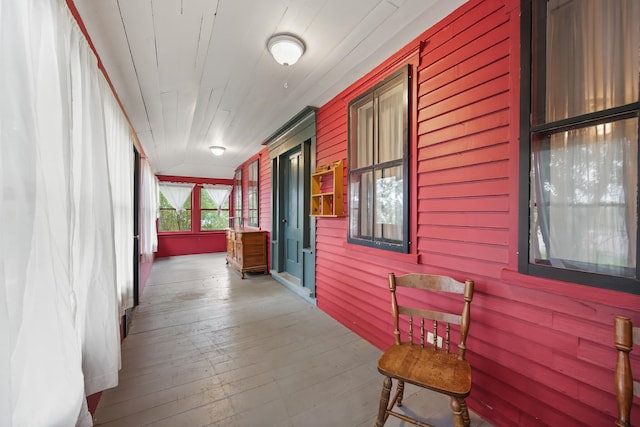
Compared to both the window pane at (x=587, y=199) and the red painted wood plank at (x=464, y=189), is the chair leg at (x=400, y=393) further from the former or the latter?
the red painted wood plank at (x=464, y=189)

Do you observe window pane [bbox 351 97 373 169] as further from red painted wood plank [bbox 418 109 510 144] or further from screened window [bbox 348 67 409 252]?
red painted wood plank [bbox 418 109 510 144]

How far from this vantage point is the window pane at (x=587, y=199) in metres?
1.11

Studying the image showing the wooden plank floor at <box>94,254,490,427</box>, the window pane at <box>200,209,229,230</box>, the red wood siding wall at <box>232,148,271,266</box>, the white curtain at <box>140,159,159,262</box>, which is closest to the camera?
the wooden plank floor at <box>94,254,490,427</box>

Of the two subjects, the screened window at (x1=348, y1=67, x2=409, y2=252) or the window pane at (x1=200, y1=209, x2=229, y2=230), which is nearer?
the screened window at (x1=348, y1=67, x2=409, y2=252)

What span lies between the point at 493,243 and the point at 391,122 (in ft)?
4.25

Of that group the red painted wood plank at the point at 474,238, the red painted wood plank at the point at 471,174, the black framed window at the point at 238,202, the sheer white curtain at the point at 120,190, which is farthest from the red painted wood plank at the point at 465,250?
the black framed window at the point at 238,202

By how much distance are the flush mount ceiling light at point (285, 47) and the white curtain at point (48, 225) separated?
1154mm

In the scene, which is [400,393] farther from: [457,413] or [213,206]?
[213,206]

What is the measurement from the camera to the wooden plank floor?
1593 mm

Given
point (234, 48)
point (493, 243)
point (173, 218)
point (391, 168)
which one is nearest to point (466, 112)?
point (391, 168)

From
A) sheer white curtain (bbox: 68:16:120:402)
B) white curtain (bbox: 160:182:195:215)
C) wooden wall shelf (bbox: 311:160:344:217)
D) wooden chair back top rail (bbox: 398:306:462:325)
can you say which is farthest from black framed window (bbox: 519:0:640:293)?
white curtain (bbox: 160:182:195:215)

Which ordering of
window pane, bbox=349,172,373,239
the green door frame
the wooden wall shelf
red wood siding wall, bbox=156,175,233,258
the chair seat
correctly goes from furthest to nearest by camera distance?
red wood siding wall, bbox=156,175,233,258
the green door frame
the wooden wall shelf
window pane, bbox=349,172,373,239
the chair seat

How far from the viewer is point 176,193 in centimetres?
760

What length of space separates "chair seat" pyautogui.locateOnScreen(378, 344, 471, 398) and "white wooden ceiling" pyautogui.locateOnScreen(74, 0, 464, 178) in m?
2.18
